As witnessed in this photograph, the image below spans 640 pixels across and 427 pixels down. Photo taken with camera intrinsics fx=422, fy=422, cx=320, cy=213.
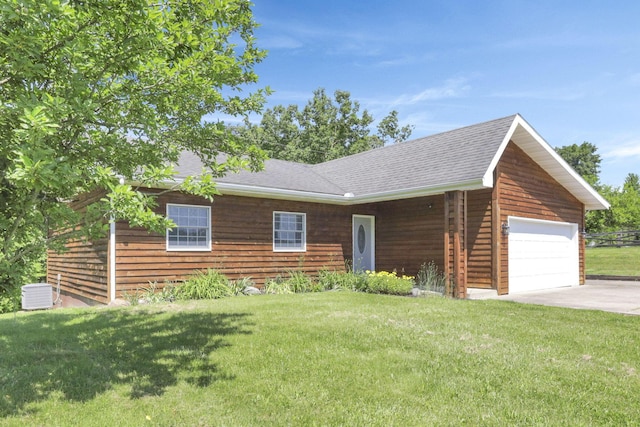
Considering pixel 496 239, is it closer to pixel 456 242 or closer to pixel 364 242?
pixel 456 242

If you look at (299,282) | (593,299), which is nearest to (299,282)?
(299,282)

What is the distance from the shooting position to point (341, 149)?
1463 inches

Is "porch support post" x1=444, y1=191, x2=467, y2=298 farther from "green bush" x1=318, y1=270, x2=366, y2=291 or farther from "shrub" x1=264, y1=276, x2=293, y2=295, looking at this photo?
"shrub" x1=264, y1=276, x2=293, y2=295

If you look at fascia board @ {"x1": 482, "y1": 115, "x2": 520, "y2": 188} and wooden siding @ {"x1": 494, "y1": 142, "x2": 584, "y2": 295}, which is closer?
fascia board @ {"x1": 482, "y1": 115, "x2": 520, "y2": 188}

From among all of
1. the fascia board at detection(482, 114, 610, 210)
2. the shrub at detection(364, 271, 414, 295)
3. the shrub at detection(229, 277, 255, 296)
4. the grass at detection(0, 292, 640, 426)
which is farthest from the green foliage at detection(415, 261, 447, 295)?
the shrub at detection(229, 277, 255, 296)

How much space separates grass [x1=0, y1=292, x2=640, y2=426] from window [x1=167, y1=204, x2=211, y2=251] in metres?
3.65

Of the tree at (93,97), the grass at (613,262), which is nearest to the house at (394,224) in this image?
the grass at (613,262)

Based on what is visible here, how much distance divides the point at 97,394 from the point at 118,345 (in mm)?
1756

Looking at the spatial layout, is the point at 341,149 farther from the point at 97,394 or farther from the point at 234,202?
the point at 97,394

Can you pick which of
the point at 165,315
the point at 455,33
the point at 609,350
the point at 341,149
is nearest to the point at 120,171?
the point at 165,315

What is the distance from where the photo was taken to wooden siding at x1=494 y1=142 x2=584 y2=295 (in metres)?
12.0

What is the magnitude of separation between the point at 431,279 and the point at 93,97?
1038 centimetres

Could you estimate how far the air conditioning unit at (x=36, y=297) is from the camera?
34.5 feet

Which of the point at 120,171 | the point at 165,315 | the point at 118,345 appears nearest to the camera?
the point at 120,171
